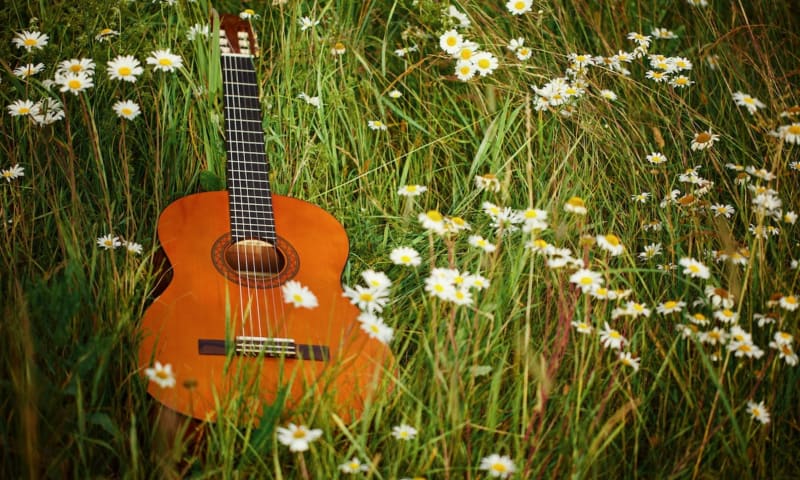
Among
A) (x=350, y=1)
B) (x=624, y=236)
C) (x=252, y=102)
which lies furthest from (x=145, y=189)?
(x=624, y=236)

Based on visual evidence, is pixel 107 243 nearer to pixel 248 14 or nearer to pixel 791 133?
pixel 248 14

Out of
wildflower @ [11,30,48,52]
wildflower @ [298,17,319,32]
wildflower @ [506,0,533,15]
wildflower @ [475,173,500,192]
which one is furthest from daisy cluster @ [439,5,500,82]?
wildflower @ [11,30,48,52]

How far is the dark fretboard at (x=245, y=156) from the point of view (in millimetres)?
2342

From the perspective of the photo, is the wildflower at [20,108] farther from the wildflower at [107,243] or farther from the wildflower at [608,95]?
the wildflower at [608,95]

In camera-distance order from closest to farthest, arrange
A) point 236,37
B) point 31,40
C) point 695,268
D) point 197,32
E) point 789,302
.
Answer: point 789,302 < point 695,268 < point 31,40 < point 236,37 < point 197,32

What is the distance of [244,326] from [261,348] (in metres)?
0.12

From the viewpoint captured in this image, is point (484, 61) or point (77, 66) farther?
point (484, 61)

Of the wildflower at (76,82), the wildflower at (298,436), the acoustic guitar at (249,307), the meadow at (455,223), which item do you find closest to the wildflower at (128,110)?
A: the meadow at (455,223)

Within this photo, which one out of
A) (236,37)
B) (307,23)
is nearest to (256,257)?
(236,37)

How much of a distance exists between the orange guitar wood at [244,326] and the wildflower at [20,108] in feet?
1.99

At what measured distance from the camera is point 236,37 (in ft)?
9.29

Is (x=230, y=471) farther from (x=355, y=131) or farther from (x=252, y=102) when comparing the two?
(x=355, y=131)

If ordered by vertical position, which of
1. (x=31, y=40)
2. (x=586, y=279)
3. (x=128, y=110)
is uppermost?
(x=31, y=40)

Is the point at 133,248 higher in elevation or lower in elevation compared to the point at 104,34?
lower
